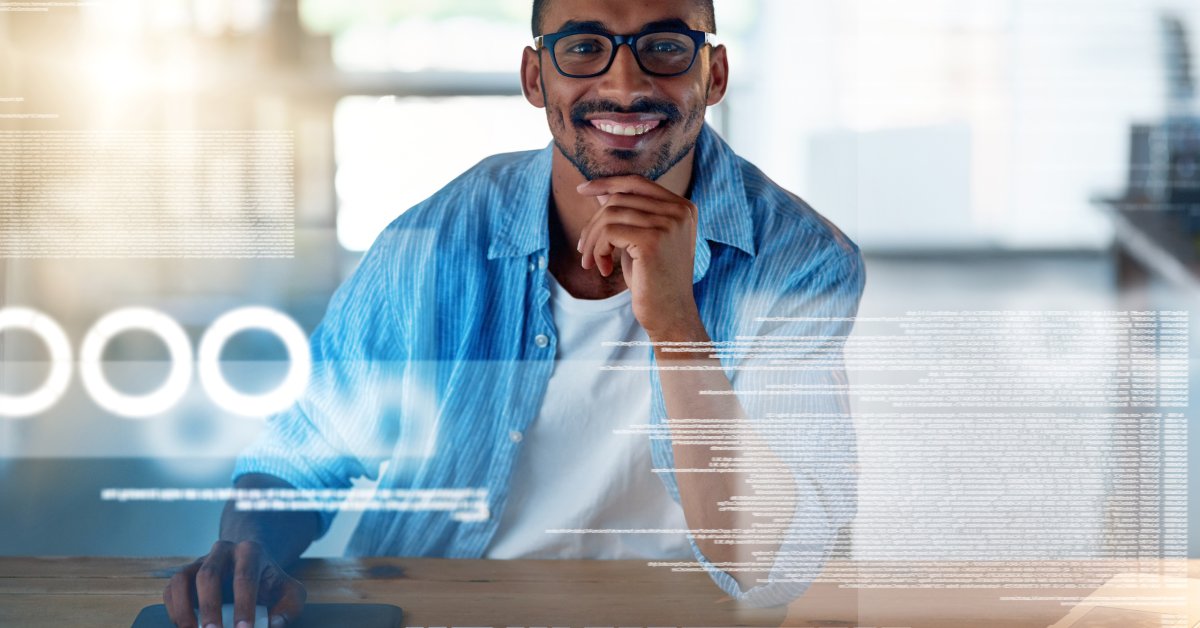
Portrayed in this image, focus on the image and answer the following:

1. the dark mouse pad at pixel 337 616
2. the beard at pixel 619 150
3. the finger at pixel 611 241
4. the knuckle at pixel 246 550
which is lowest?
the dark mouse pad at pixel 337 616

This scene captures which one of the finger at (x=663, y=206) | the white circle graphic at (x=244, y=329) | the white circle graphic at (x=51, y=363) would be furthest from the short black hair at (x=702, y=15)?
the white circle graphic at (x=51, y=363)

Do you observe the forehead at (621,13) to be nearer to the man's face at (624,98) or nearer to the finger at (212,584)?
the man's face at (624,98)

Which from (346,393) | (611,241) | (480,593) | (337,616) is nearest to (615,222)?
(611,241)

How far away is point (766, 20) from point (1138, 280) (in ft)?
1.94

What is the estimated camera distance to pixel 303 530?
3.59ft

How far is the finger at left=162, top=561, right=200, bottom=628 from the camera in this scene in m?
1.08

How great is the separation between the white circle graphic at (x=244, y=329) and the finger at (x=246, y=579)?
169 mm

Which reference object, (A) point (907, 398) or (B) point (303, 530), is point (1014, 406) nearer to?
(A) point (907, 398)

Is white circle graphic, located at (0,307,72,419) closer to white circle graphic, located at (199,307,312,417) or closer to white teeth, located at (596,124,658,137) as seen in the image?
white circle graphic, located at (199,307,312,417)

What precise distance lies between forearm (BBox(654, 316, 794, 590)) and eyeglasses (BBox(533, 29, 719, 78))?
32 cm

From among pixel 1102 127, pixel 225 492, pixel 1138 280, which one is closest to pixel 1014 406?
pixel 1138 280

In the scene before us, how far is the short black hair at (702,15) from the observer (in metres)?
1.07

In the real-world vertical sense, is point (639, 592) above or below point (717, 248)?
below

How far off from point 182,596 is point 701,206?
0.81 meters
